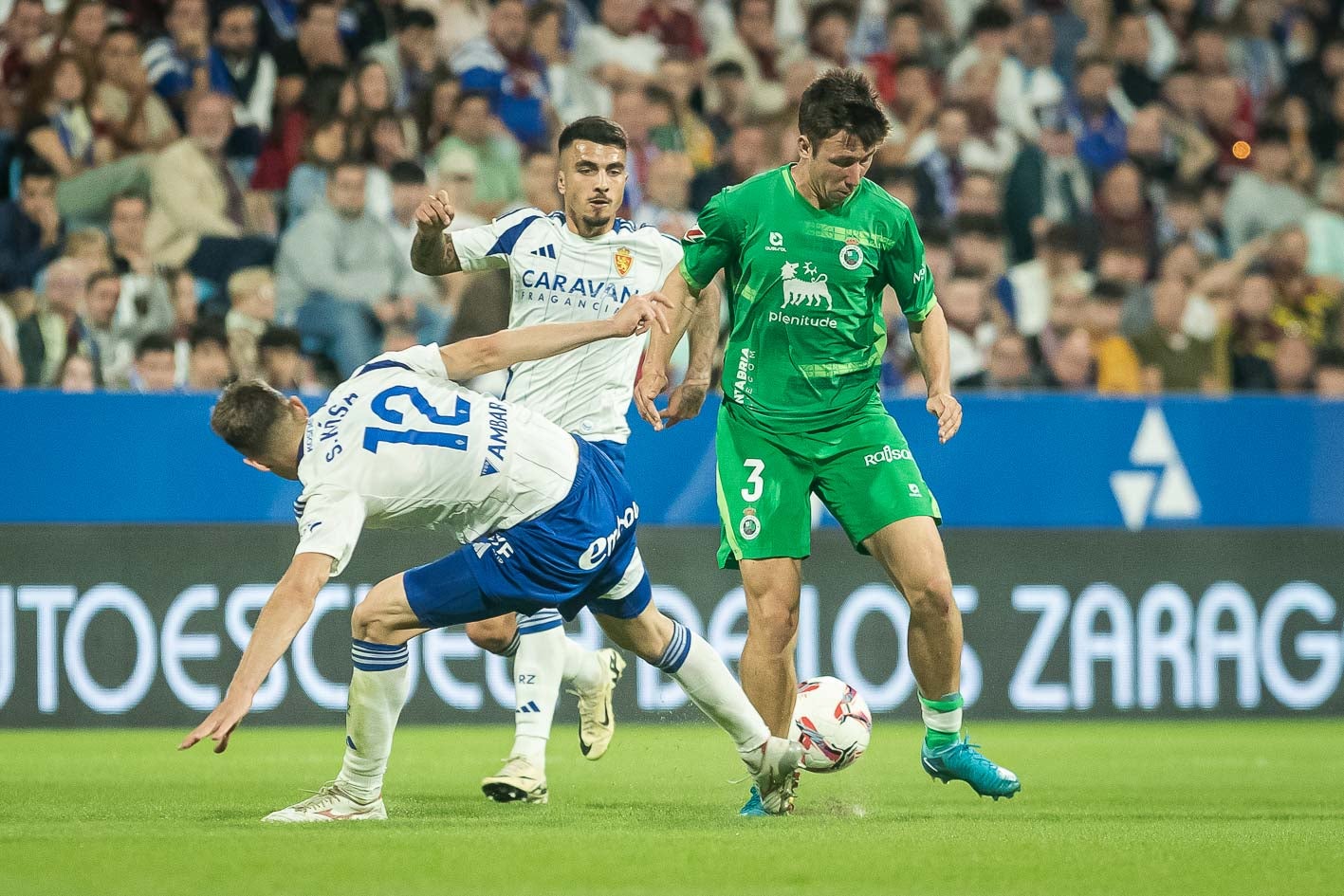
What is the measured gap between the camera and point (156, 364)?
1121cm

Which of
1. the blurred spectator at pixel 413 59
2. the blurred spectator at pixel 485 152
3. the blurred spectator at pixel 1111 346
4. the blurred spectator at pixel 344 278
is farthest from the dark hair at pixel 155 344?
the blurred spectator at pixel 1111 346

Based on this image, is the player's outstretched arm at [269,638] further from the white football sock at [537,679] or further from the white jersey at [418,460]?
the white football sock at [537,679]

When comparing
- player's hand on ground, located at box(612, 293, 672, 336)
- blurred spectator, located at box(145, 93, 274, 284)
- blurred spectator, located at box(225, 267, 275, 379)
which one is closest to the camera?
player's hand on ground, located at box(612, 293, 672, 336)

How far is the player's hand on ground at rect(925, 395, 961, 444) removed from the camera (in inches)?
265

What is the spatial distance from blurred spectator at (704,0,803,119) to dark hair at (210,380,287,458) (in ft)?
29.3

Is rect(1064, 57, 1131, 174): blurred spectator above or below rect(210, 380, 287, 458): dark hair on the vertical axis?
above

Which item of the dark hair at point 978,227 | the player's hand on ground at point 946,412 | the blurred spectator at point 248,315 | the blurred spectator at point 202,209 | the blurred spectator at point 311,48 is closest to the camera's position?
the player's hand on ground at point 946,412

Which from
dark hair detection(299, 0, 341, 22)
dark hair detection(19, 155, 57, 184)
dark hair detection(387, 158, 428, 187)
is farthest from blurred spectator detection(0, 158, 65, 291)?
dark hair detection(299, 0, 341, 22)

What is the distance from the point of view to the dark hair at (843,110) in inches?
270

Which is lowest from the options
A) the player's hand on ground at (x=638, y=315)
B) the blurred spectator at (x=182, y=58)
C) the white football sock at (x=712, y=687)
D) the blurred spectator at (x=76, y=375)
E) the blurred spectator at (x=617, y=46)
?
the white football sock at (x=712, y=687)

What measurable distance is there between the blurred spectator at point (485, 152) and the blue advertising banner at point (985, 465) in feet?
9.01

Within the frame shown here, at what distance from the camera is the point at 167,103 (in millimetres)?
13031

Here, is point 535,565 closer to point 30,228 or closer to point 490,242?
point 490,242

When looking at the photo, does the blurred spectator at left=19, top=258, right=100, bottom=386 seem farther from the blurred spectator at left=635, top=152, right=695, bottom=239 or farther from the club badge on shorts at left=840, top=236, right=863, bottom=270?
the club badge on shorts at left=840, top=236, right=863, bottom=270
